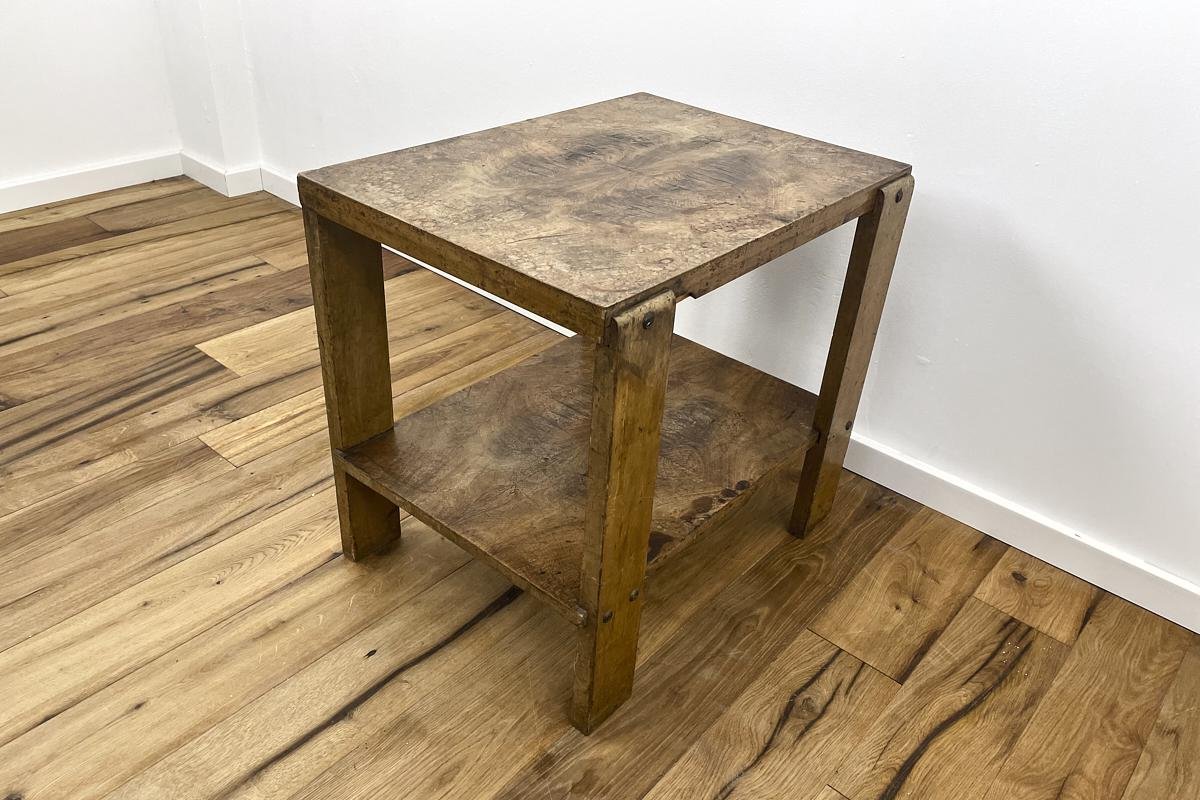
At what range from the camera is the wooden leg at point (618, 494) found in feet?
2.73

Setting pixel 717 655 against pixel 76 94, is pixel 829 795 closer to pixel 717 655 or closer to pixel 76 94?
pixel 717 655

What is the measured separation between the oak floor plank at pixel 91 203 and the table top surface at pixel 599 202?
65.8 inches

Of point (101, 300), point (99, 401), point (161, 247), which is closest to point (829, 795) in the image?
point (99, 401)

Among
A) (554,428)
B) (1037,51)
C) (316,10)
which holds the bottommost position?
(554,428)

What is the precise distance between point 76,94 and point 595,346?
198 cm

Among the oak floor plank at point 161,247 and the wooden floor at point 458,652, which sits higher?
the wooden floor at point 458,652

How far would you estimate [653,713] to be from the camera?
3.69 feet

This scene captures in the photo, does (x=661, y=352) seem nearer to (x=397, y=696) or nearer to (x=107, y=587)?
(x=397, y=696)

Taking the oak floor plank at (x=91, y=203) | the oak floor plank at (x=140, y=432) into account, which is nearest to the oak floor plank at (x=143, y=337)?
the oak floor plank at (x=140, y=432)

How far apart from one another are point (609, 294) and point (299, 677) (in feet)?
2.18

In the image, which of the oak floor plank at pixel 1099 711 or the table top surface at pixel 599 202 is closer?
the table top surface at pixel 599 202

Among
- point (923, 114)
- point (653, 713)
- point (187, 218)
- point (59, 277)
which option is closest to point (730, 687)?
point (653, 713)

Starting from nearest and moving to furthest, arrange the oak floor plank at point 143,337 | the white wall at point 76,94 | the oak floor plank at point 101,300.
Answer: the oak floor plank at point 143,337 → the oak floor plank at point 101,300 → the white wall at point 76,94

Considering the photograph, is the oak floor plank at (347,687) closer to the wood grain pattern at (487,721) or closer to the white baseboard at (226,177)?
the wood grain pattern at (487,721)
